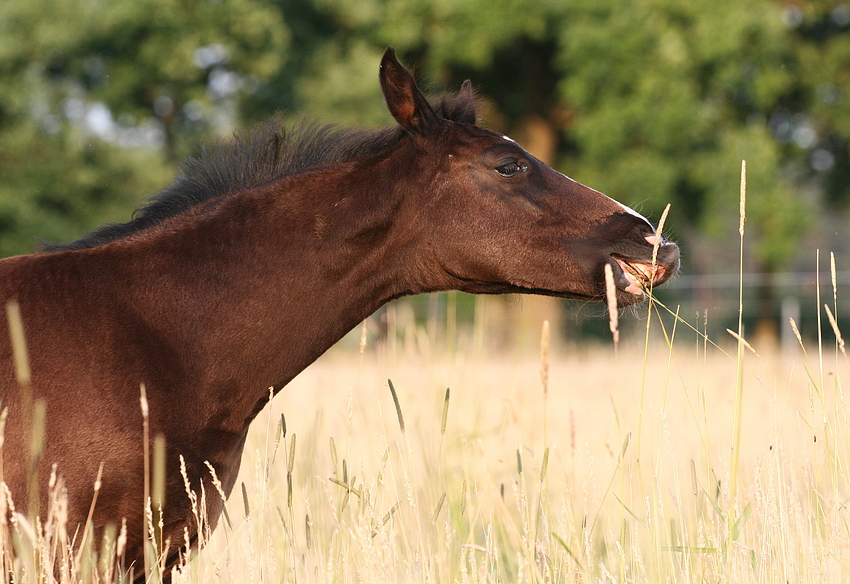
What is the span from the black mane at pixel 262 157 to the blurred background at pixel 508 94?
14.4 m

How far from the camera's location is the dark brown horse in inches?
122

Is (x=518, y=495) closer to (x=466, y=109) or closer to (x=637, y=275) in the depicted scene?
(x=637, y=275)

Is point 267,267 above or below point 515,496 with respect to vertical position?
above

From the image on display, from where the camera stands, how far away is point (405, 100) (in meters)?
3.54

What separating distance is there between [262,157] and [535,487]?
95.8 inches

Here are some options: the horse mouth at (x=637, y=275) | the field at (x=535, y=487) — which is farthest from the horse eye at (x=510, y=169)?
the field at (x=535, y=487)

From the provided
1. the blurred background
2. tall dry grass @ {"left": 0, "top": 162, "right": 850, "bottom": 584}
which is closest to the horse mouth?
tall dry grass @ {"left": 0, "top": 162, "right": 850, "bottom": 584}

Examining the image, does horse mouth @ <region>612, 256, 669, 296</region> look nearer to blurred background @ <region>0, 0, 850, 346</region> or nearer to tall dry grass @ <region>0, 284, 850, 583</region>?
tall dry grass @ <region>0, 284, 850, 583</region>

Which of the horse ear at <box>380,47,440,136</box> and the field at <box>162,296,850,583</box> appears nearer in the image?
the field at <box>162,296,850,583</box>

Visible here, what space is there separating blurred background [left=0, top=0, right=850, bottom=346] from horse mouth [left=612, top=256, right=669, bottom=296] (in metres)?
14.5

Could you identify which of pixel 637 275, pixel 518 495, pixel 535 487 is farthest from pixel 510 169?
pixel 535 487

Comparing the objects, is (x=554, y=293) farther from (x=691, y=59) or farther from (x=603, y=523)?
(x=691, y=59)

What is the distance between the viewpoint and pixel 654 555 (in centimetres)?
348

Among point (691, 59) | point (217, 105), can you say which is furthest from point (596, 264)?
point (691, 59)
